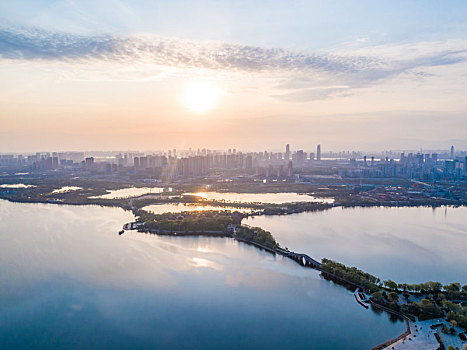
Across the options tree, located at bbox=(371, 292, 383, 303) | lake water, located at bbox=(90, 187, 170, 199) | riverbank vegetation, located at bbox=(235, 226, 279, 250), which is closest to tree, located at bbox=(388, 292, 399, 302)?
tree, located at bbox=(371, 292, 383, 303)

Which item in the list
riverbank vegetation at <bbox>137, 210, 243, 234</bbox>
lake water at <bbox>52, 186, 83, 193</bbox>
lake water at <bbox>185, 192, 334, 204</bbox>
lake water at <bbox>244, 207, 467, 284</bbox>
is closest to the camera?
lake water at <bbox>244, 207, 467, 284</bbox>

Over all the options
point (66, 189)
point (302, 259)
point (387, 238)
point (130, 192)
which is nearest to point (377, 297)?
point (302, 259)

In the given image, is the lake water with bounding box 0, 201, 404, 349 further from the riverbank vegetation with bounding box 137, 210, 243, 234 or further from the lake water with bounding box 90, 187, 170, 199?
the lake water with bounding box 90, 187, 170, 199

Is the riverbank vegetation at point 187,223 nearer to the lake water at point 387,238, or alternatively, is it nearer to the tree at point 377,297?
the lake water at point 387,238

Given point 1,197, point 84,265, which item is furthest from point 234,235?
point 1,197

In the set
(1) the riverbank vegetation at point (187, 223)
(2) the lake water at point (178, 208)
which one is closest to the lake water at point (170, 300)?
(1) the riverbank vegetation at point (187, 223)

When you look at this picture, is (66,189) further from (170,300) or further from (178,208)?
(170,300)
